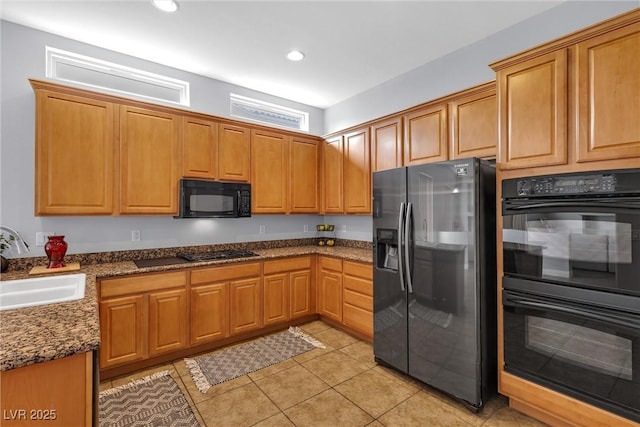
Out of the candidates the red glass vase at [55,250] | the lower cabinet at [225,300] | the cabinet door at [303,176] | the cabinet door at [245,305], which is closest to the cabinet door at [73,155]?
the red glass vase at [55,250]

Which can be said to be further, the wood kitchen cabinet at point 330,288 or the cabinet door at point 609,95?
the wood kitchen cabinet at point 330,288

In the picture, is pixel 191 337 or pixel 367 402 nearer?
pixel 367 402

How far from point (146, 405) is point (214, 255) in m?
1.50

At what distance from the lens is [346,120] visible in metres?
4.43

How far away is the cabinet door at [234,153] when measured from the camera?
344 cm

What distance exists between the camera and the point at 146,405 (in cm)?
225

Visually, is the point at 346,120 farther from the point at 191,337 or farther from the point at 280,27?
the point at 191,337

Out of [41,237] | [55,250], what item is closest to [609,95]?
[55,250]

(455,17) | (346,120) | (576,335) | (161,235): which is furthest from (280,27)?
(576,335)

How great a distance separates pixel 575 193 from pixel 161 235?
3.59 metres

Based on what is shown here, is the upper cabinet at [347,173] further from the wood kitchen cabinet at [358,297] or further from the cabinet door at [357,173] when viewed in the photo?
the wood kitchen cabinet at [358,297]

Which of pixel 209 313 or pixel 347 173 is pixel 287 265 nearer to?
pixel 209 313

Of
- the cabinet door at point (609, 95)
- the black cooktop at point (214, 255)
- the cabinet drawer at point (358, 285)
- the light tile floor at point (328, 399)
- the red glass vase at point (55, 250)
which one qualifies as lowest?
the light tile floor at point (328, 399)

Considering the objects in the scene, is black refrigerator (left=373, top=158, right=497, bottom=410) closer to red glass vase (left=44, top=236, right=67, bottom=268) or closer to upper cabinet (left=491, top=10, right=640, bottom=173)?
upper cabinet (left=491, top=10, right=640, bottom=173)
